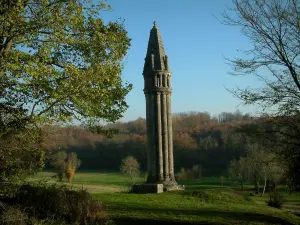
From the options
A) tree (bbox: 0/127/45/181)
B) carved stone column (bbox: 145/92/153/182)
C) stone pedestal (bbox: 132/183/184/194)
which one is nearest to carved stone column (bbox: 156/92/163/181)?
carved stone column (bbox: 145/92/153/182)

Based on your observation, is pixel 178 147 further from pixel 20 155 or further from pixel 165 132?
pixel 20 155

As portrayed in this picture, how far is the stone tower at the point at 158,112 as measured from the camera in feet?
76.2

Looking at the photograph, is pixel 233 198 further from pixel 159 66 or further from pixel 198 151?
pixel 198 151

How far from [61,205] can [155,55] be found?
14642 mm

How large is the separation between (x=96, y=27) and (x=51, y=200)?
5.70 m

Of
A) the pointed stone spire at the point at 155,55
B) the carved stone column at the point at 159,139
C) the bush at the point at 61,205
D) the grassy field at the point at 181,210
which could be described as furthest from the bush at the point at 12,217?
the pointed stone spire at the point at 155,55

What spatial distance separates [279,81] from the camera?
11.0m

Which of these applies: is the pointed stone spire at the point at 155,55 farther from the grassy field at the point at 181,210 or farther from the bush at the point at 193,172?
the bush at the point at 193,172

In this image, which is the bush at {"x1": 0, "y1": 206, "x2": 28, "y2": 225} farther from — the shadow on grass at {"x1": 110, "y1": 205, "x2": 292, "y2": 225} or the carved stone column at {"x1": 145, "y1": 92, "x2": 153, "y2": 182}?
the carved stone column at {"x1": 145, "y1": 92, "x2": 153, "y2": 182}

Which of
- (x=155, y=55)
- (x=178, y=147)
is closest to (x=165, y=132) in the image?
(x=155, y=55)

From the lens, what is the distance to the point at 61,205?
37.0 ft

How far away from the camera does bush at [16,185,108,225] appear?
430 inches

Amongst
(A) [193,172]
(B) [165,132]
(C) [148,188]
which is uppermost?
(B) [165,132]

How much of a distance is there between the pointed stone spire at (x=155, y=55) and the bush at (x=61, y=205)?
13.2 meters
